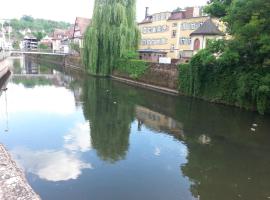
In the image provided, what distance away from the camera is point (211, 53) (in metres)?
23.4

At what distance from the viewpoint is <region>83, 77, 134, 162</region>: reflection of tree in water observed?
13.6 meters

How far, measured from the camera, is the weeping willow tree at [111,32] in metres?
38.2

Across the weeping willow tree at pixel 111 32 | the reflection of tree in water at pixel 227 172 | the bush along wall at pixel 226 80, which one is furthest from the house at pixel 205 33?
the reflection of tree in water at pixel 227 172

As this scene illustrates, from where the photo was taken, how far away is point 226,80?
24359mm

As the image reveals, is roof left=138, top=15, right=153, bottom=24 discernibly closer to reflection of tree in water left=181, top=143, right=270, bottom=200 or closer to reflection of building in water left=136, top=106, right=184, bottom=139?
reflection of building in water left=136, top=106, right=184, bottom=139

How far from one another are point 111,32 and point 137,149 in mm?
27056

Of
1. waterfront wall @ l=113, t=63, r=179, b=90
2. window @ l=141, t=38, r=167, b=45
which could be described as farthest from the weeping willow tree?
window @ l=141, t=38, r=167, b=45

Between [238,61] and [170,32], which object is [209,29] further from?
[238,61]

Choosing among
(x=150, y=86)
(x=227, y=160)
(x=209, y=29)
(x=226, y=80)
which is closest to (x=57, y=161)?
(x=227, y=160)

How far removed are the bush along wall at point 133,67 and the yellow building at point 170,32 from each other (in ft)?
28.8

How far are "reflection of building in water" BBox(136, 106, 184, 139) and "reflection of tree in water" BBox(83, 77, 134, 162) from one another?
68 cm

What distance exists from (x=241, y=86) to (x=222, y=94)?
141 inches

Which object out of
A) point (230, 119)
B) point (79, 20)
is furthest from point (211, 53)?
point (79, 20)

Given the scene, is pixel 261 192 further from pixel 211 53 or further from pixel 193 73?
pixel 193 73
